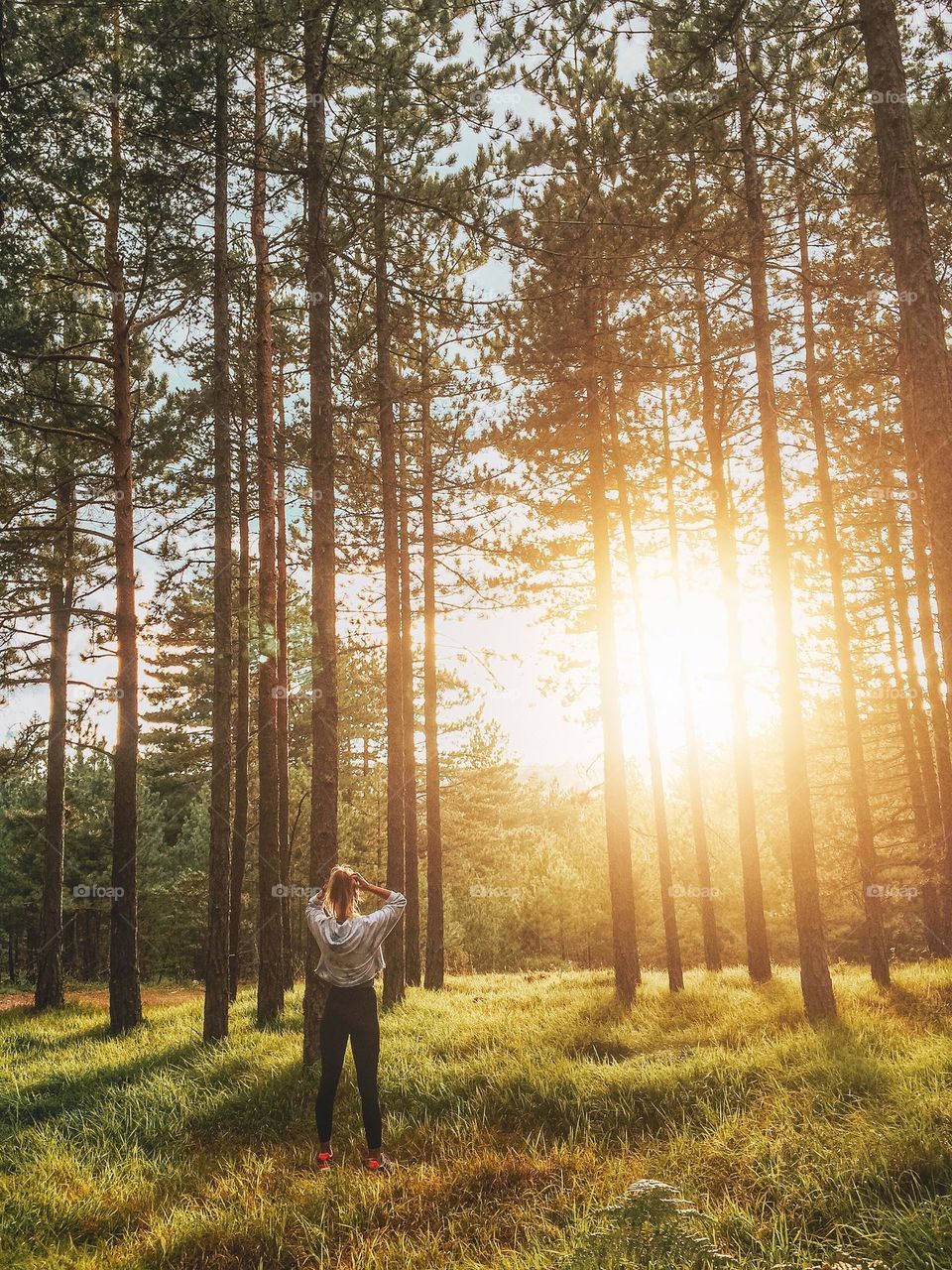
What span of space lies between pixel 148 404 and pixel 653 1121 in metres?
13.8

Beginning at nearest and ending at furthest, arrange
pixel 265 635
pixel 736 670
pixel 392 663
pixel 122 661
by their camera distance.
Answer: pixel 265 635
pixel 122 661
pixel 736 670
pixel 392 663

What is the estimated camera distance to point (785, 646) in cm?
909

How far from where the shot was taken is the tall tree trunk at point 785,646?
8328mm

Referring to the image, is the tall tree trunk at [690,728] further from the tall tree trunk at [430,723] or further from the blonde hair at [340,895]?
the blonde hair at [340,895]

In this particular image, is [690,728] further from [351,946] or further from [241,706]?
[351,946]

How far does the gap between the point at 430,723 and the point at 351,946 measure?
9.98 m

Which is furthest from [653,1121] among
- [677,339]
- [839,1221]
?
[677,339]

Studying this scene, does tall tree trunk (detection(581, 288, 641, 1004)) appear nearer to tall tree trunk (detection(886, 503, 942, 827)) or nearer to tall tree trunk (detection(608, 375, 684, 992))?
tall tree trunk (detection(608, 375, 684, 992))

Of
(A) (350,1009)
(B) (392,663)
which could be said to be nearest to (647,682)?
(B) (392,663)

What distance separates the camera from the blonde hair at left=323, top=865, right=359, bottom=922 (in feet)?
19.5

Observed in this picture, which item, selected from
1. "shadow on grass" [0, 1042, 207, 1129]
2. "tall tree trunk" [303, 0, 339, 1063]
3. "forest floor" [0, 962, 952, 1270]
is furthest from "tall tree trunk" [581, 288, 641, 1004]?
"shadow on grass" [0, 1042, 207, 1129]

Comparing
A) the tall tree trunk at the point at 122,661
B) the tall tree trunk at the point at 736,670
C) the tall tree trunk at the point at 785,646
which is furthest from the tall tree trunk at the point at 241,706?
the tall tree trunk at the point at 736,670

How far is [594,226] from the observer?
30.0 feet

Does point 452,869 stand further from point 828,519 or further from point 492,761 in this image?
point 828,519
